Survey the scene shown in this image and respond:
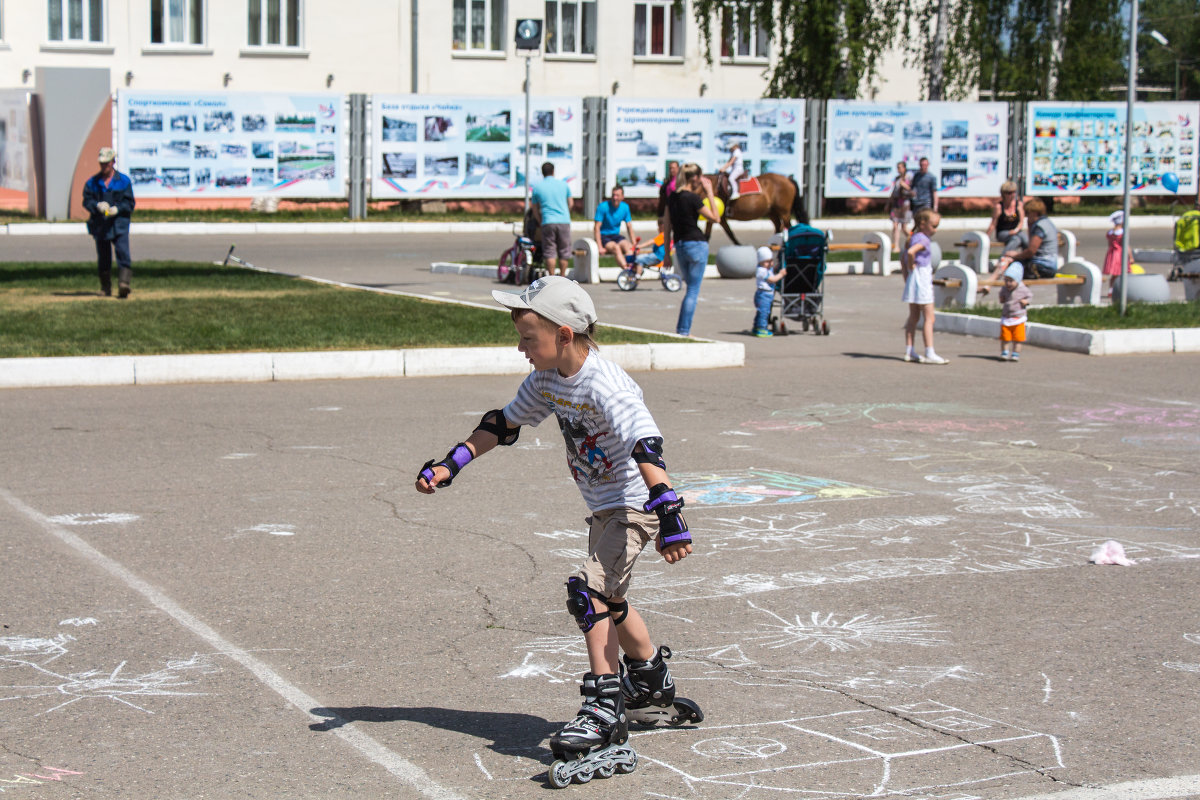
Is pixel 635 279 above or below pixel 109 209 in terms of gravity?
below

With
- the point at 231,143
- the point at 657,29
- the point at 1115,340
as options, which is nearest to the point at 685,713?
the point at 1115,340

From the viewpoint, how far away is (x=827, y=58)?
4059 centimetres

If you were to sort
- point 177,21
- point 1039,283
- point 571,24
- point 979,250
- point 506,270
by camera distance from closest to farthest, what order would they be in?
point 1039,283 < point 506,270 < point 979,250 < point 177,21 < point 571,24

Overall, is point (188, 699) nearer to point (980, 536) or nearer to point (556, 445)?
point (980, 536)

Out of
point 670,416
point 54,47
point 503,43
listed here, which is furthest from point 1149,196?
point 670,416

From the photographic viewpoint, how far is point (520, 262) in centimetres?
2197

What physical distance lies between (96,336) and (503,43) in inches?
1282

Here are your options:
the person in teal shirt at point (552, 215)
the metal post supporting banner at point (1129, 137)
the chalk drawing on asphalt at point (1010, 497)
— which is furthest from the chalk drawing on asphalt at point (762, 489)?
the person in teal shirt at point (552, 215)

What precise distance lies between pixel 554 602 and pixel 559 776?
2.01 metres

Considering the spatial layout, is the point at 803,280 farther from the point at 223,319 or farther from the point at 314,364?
the point at 223,319

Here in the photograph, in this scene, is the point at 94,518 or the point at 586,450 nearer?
the point at 586,450

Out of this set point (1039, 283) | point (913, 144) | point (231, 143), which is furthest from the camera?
point (913, 144)

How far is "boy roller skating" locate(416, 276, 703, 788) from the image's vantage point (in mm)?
4258

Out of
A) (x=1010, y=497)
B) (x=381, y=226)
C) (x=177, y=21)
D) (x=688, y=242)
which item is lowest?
(x=1010, y=497)
